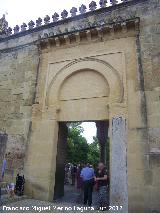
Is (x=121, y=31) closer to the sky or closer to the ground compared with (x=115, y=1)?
closer to the ground

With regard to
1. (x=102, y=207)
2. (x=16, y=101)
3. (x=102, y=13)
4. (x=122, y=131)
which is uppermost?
(x=102, y=13)

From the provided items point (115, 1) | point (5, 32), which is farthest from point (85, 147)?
point (115, 1)

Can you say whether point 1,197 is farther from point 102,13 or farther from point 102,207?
point 102,13

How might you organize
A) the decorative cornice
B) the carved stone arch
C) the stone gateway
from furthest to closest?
the decorative cornice < the carved stone arch < the stone gateway

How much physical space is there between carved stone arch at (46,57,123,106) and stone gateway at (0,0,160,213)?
34 millimetres

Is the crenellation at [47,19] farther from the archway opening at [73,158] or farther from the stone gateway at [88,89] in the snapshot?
the archway opening at [73,158]

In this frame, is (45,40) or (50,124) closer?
(50,124)

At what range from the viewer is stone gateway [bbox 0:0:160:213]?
682 cm

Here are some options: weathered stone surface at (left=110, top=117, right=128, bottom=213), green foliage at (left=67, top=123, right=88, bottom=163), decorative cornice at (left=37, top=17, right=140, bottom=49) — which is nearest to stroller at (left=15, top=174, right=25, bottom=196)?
weathered stone surface at (left=110, top=117, right=128, bottom=213)

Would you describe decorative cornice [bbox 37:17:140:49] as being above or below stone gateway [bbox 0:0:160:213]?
above

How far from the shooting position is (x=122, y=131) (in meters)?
5.56

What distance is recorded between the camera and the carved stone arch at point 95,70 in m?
7.67

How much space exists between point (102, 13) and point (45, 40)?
250 cm

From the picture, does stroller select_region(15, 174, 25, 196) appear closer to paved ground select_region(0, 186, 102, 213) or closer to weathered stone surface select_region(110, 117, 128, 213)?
paved ground select_region(0, 186, 102, 213)
